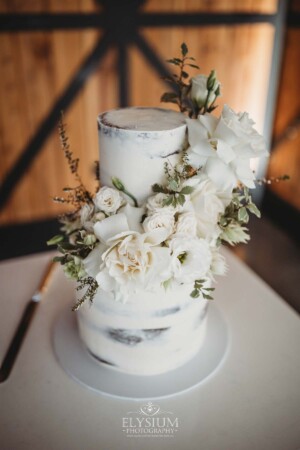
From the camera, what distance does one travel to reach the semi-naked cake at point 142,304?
82 cm

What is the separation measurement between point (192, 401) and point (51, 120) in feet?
7.94

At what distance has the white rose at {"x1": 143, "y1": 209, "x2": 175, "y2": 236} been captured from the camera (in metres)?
0.75

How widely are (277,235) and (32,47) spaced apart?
2.19m

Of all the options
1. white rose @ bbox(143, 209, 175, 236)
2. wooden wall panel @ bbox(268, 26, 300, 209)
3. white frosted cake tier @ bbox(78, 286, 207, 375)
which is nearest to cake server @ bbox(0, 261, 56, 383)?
white frosted cake tier @ bbox(78, 286, 207, 375)

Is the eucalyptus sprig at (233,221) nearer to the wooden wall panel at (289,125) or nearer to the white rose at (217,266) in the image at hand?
the white rose at (217,266)

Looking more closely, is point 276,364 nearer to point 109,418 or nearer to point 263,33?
point 109,418

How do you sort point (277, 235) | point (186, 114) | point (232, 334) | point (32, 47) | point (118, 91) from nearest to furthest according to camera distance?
point (186, 114), point (232, 334), point (32, 47), point (118, 91), point (277, 235)

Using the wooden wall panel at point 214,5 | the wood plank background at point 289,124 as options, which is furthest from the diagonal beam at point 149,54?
the wood plank background at point 289,124

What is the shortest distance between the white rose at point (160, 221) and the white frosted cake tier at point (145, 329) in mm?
142

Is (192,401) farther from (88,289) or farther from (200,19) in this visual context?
(200,19)

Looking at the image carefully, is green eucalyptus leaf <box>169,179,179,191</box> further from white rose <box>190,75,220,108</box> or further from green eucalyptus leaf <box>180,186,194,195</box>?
white rose <box>190,75,220,108</box>

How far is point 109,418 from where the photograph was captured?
0.84 m

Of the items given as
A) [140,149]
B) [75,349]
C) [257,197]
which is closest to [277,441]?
[75,349]

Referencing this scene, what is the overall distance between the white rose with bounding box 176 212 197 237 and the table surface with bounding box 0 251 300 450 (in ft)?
1.23
